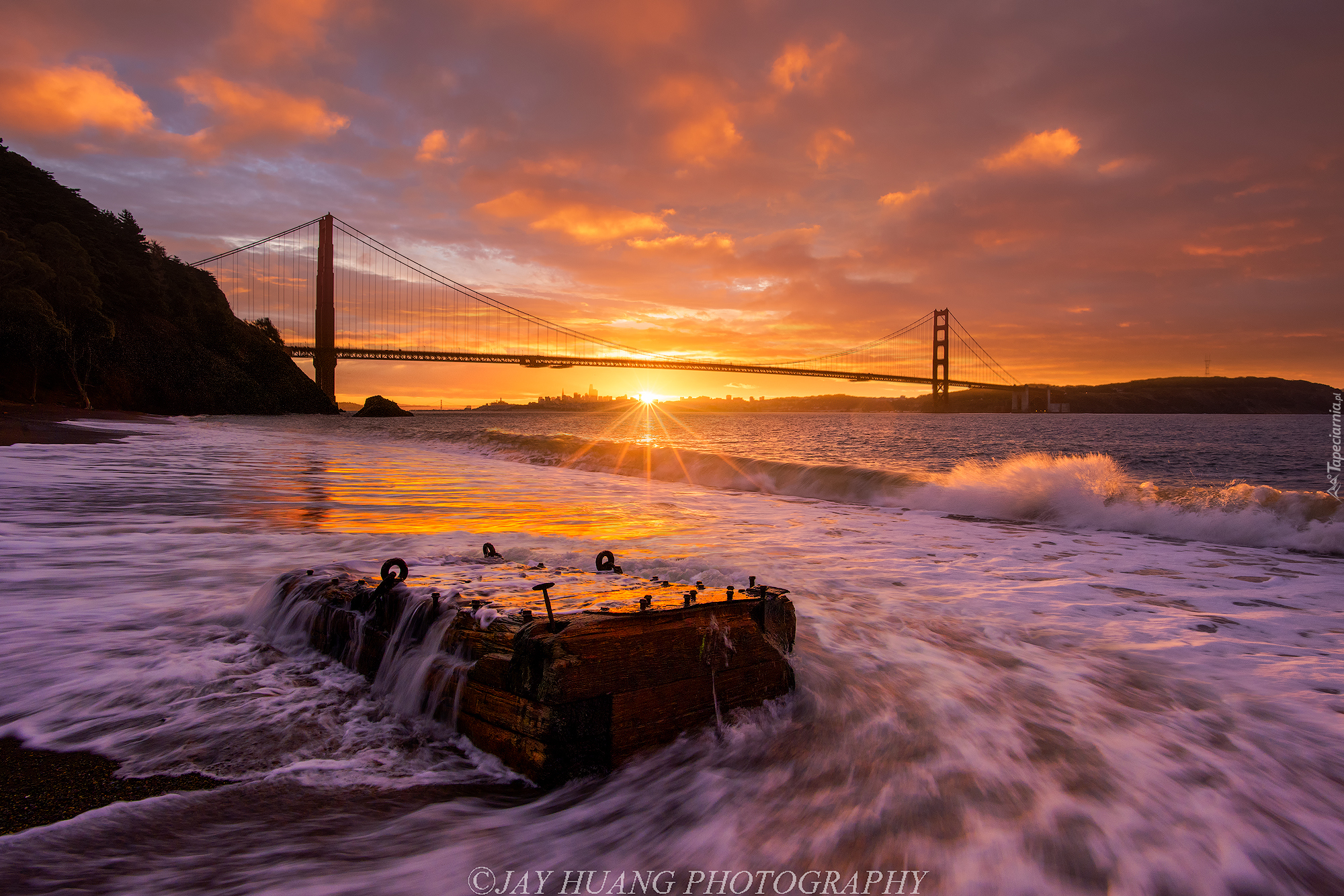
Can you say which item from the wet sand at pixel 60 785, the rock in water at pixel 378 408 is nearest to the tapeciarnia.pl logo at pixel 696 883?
the wet sand at pixel 60 785

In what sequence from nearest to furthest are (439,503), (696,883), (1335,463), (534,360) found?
(696,883) < (439,503) < (1335,463) < (534,360)

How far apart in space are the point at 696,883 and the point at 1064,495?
1036 centimetres

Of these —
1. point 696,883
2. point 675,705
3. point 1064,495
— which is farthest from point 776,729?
point 1064,495

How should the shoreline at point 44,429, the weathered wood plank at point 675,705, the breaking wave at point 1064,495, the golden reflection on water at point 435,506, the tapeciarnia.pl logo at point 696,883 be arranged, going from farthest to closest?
the shoreline at point 44,429
the breaking wave at point 1064,495
the golden reflection on water at point 435,506
the weathered wood plank at point 675,705
the tapeciarnia.pl logo at point 696,883

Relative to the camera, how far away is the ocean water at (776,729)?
1.83 metres

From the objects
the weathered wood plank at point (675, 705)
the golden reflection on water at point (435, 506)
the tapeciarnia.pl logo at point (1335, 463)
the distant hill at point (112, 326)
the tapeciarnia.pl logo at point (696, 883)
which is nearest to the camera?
the tapeciarnia.pl logo at point (696, 883)

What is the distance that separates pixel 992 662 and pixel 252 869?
3561 millimetres

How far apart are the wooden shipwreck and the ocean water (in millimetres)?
117

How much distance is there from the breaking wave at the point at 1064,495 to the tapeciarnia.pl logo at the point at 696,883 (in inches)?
355

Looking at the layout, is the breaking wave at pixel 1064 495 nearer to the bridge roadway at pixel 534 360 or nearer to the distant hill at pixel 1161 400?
the bridge roadway at pixel 534 360

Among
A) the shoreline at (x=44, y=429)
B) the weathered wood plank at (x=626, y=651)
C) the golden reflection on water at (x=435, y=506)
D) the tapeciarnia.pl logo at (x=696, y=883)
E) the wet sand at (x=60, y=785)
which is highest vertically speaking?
the shoreline at (x=44, y=429)

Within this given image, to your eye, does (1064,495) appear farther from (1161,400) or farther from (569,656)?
(1161,400)

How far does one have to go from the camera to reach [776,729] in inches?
102

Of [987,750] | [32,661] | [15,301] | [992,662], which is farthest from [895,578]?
[15,301]
